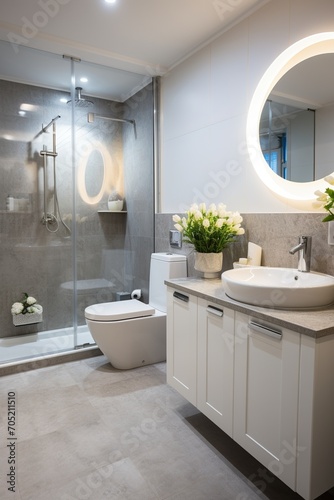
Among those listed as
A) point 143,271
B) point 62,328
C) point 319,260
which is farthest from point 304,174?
point 62,328

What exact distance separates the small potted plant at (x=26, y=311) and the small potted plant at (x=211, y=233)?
1.85 metres

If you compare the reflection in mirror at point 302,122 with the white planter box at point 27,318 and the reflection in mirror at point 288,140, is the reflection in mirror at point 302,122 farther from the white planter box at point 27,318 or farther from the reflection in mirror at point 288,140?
the white planter box at point 27,318

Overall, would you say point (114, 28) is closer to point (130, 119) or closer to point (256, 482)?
point (130, 119)

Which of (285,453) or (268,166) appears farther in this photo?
(268,166)

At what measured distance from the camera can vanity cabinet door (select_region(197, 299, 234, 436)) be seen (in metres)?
1.52

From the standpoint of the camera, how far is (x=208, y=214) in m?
2.08

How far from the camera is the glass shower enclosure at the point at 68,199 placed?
3123 millimetres

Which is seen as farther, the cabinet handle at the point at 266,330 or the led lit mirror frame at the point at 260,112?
the led lit mirror frame at the point at 260,112

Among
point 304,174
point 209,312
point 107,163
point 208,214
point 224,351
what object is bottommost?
point 224,351

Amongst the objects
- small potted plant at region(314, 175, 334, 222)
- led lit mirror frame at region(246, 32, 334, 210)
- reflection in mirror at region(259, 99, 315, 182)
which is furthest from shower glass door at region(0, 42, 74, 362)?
small potted plant at region(314, 175, 334, 222)

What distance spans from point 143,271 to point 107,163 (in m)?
1.13

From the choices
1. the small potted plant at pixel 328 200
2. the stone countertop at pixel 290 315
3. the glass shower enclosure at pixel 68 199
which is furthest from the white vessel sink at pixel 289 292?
the glass shower enclosure at pixel 68 199

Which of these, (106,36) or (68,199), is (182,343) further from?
(106,36)

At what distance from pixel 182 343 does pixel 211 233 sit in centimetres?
67
